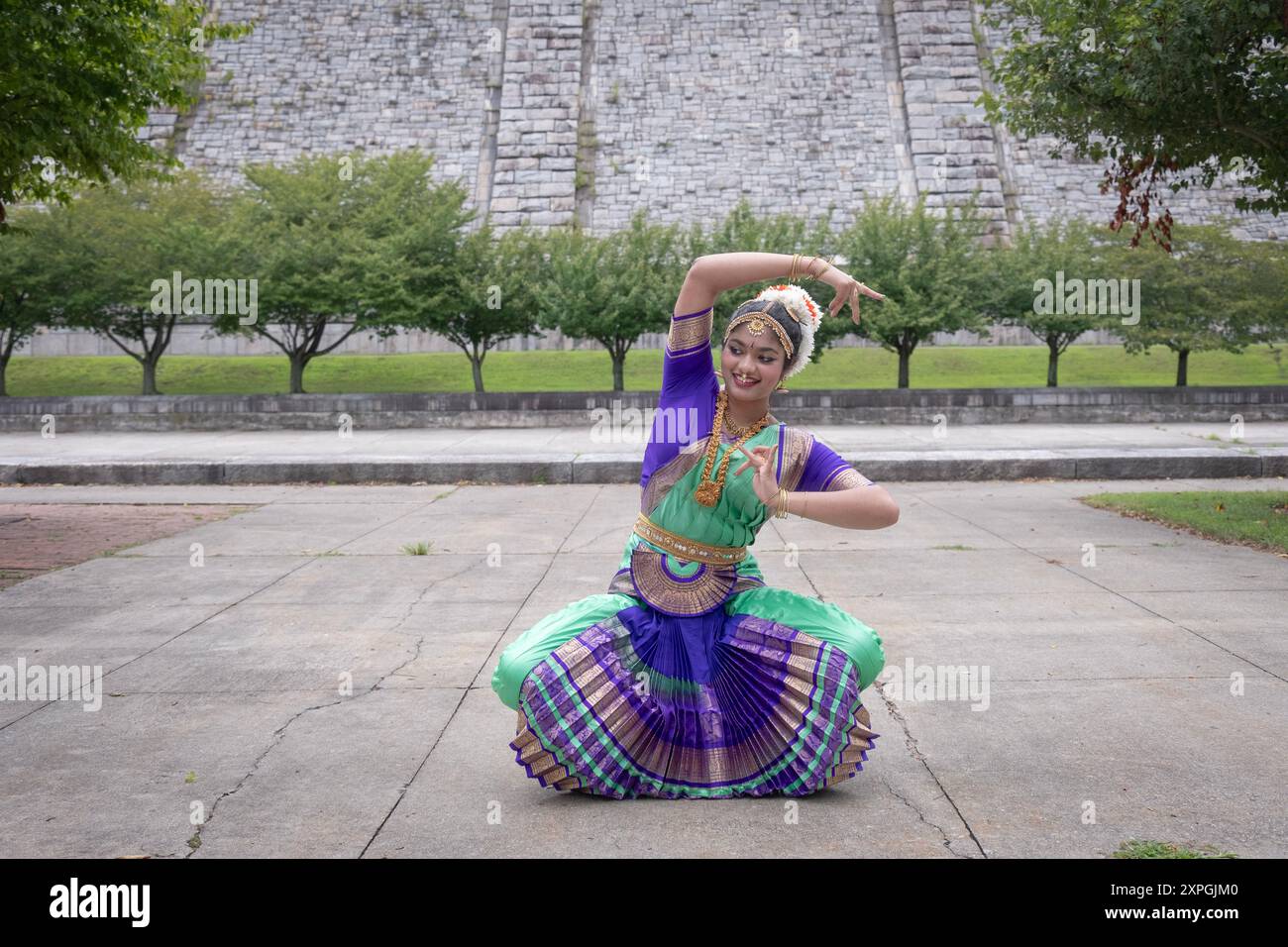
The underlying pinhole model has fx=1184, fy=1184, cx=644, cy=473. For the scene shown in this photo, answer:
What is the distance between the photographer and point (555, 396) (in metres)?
23.6

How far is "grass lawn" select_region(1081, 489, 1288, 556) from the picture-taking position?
1023 cm

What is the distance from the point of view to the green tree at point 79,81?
9.34 meters

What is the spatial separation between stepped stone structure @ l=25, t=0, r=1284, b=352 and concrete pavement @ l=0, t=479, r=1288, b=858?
28482 millimetres

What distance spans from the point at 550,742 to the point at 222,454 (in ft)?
48.5

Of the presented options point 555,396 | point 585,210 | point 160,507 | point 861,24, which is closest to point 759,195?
point 585,210

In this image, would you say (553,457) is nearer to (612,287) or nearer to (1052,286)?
(612,287)

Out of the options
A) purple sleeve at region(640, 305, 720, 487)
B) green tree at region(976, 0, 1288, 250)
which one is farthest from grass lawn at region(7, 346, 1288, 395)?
purple sleeve at region(640, 305, 720, 487)

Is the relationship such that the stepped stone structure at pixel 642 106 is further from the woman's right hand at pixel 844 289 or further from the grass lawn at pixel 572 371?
the woman's right hand at pixel 844 289

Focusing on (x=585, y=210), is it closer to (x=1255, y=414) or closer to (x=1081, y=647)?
(x=1255, y=414)

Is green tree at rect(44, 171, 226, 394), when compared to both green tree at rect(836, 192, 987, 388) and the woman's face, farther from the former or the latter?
the woman's face

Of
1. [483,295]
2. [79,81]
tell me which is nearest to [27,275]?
[483,295]

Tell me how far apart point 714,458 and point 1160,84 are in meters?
8.06

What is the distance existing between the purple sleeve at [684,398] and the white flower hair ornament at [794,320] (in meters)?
0.14

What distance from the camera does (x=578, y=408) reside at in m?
23.6
